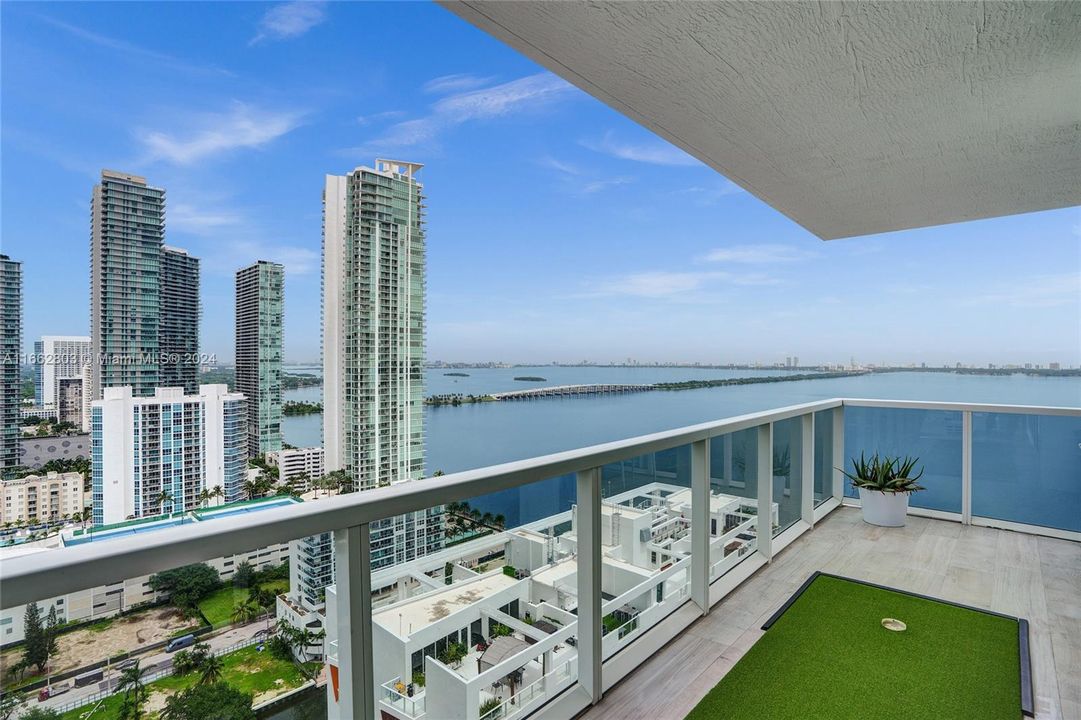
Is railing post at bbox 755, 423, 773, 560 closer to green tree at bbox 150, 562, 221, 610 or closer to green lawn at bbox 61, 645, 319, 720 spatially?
green lawn at bbox 61, 645, 319, 720

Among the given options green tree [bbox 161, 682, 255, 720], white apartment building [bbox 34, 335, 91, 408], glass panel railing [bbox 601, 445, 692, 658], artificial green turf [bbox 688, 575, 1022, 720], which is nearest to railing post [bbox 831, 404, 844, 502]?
artificial green turf [bbox 688, 575, 1022, 720]

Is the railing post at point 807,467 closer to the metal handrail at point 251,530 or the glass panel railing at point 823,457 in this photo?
the glass panel railing at point 823,457

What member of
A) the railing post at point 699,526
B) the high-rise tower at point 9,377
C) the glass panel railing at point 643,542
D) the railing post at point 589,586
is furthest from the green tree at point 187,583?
the high-rise tower at point 9,377

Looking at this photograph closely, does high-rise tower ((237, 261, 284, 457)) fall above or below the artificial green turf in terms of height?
above

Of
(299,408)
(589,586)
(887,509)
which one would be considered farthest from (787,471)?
(299,408)

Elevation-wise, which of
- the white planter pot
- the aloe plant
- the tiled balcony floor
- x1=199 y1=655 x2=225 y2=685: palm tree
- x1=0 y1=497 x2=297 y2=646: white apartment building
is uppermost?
x1=0 y1=497 x2=297 y2=646: white apartment building

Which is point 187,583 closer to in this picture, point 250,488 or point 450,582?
point 450,582

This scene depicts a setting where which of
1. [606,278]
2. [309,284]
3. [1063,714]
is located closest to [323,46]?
[309,284]
